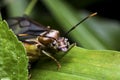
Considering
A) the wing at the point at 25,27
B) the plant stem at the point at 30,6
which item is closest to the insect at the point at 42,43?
the wing at the point at 25,27

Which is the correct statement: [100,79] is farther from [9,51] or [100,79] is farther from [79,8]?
[79,8]

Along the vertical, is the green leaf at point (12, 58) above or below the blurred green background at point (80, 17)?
below

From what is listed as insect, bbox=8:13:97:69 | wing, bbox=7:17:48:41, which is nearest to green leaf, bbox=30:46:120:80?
insect, bbox=8:13:97:69

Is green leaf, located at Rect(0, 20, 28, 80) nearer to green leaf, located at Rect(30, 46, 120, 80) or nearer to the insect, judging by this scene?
green leaf, located at Rect(30, 46, 120, 80)

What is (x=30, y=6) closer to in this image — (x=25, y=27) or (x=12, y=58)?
(x=25, y=27)

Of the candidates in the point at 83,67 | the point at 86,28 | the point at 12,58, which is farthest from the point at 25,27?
the point at 86,28

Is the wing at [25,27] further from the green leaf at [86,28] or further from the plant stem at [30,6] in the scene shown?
the plant stem at [30,6]

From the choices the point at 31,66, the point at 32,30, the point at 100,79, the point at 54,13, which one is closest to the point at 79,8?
the point at 54,13
